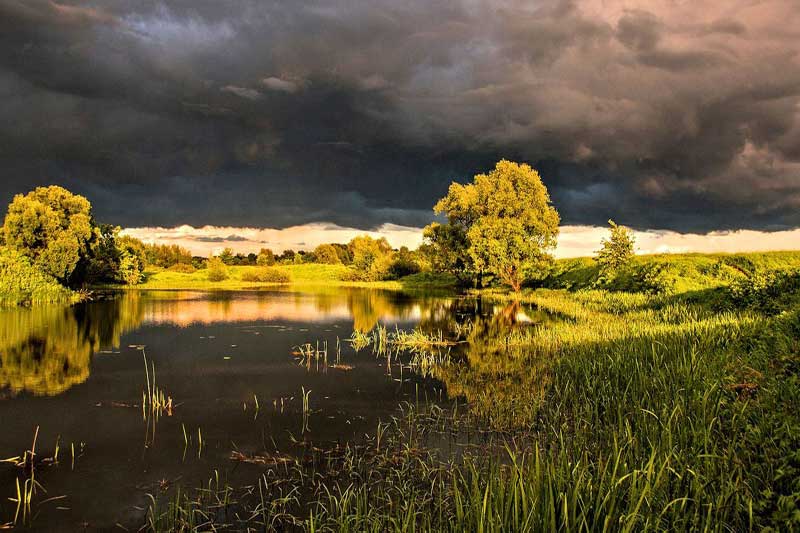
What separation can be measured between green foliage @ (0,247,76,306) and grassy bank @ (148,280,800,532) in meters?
36.9

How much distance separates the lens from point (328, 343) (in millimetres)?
22016

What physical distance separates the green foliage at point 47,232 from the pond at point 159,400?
1846 cm

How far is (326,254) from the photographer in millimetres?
135500

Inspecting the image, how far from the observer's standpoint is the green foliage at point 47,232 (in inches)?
1635

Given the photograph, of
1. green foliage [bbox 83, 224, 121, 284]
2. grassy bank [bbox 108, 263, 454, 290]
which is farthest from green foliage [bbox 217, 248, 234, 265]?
green foliage [bbox 83, 224, 121, 284]

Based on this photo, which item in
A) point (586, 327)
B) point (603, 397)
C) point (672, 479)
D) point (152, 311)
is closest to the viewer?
point (672, 479)

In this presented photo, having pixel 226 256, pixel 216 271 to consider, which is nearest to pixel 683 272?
pixel 216 271

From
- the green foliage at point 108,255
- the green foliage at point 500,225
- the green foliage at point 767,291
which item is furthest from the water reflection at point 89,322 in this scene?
the green foliage at point 108,255

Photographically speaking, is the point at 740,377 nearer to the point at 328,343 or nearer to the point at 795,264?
the point at 328,343

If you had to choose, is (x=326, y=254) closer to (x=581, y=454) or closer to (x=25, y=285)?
(x=25, y=285)

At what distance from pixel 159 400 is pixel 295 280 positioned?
90737mm

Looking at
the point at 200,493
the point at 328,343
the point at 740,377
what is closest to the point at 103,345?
the point at 328,343

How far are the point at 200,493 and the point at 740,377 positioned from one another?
1063 centimetres

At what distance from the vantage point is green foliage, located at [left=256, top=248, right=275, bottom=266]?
132 m
